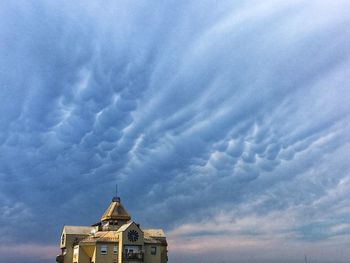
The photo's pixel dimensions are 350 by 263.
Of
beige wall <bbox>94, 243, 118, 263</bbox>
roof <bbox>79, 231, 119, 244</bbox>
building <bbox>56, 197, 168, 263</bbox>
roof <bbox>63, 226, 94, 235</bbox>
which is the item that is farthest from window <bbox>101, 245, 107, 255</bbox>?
roof <bbox>63, 226, 94, 235</bbox>

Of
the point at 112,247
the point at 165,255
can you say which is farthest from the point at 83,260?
the point at 165,255

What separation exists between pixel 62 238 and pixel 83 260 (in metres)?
13.8

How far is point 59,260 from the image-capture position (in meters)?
108

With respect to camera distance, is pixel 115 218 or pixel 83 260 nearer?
pixel 83 260

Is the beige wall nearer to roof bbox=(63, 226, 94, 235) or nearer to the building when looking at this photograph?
the building

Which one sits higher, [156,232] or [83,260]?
[156,232]

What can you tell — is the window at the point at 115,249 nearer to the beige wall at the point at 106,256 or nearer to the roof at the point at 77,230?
the beige wall at the point at 106,256

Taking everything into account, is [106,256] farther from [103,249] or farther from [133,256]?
[133,256]

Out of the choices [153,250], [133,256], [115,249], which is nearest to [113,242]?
[115,249]

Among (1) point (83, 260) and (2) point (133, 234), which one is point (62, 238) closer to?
(1) point (83, 260)

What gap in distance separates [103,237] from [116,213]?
11.3m

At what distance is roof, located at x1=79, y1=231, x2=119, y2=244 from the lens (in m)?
99.0

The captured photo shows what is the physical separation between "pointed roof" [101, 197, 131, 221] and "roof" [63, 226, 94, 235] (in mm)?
4656

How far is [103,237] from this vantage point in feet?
328
